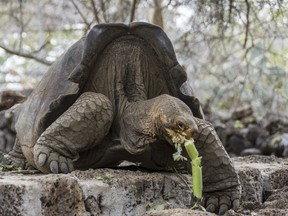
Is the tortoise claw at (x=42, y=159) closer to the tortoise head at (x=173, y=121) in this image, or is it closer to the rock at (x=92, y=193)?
the rock at (x=92, y=193)

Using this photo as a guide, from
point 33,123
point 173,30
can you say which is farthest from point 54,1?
point 33,123

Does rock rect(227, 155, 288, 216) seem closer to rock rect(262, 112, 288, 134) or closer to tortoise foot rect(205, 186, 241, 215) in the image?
tortoise foot rect(205, 186, 241, 215)

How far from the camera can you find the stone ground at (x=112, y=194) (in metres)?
2.42

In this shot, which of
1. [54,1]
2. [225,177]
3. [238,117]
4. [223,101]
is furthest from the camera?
[223,101]

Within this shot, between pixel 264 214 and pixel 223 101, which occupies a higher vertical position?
pixel 223 101

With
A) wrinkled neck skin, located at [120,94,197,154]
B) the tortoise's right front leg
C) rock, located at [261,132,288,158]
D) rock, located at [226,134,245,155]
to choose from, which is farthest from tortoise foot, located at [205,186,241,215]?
rock, located at [226,134,245,155]

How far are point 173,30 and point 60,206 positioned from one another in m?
6.32

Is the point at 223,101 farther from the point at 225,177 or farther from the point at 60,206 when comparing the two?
the point at 60,206

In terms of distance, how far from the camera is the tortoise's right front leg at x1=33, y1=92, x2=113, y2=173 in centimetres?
332

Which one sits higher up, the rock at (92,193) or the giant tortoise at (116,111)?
the giant tortoise at (116,111)

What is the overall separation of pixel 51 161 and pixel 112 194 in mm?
572

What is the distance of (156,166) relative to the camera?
3.57 meters

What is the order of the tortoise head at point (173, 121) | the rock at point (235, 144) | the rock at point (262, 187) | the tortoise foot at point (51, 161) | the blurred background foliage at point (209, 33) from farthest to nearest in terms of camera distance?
the rock at point (235, 144) → the blurred background foliage at point (209, 33) → the tortoise foot at point (51, 161) → the rock at point (262, 187) → the tortoise head at point (173, 121)

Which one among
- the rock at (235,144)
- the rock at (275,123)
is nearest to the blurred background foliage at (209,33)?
the rock at (275,123)
